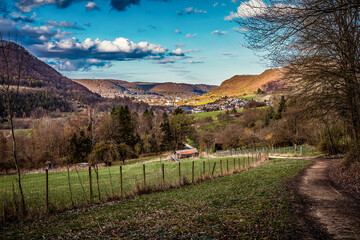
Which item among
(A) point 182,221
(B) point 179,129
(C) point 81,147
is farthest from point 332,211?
(B) point 179,129

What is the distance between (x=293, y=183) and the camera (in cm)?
1423

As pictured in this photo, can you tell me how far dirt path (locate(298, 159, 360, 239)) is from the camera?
6.40 metres

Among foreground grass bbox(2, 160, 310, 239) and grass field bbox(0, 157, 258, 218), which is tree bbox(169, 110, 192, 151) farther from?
foreground grass bbox(2, 160, 310, 239)

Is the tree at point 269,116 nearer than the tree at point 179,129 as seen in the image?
No

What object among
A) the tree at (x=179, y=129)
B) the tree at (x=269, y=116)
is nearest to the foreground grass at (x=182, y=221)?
the tree at (x=179, y=129)

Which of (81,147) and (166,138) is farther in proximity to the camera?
(166,138)

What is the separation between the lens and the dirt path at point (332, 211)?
252 inches

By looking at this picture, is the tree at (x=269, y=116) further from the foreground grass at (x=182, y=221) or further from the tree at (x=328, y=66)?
the foreground grass at (x=182, y=221)

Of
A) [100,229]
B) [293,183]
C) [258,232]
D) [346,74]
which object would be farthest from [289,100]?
[100,229]

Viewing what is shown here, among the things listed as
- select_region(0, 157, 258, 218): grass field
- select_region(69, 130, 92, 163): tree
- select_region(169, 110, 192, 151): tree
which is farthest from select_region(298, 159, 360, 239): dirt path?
select_region(169, 110, 192, 151): tree

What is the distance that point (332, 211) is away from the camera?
327 inches

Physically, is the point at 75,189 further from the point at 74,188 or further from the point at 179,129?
the point at 179,129

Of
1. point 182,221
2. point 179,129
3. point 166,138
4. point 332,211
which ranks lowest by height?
point 166,138

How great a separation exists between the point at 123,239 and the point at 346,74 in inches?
525
